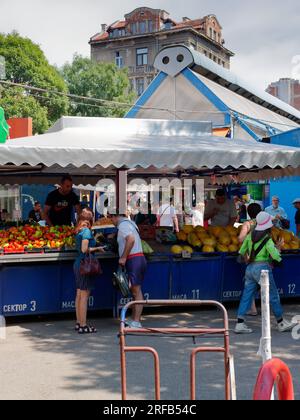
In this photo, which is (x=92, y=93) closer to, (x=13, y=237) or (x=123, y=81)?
(x=123, y=81)

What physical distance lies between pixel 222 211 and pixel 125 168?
304 centimetres

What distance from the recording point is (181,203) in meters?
18.0

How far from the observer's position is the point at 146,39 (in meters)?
71.2

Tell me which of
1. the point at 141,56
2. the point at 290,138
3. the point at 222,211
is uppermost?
the point at 141,56

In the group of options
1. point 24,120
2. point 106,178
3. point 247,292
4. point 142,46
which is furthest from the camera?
point 142,46

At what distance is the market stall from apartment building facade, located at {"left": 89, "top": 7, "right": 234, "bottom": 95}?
61.7m

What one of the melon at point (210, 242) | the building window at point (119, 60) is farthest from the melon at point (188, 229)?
the building window at point (119, 60)

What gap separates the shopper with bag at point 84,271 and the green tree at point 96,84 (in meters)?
41.1

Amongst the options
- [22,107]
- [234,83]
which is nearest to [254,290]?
[234,83]

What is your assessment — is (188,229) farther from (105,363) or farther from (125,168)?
(105,363)

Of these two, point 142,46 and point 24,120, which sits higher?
point 142,46

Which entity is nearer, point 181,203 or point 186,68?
point 181,203

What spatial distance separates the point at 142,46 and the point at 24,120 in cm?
4516
